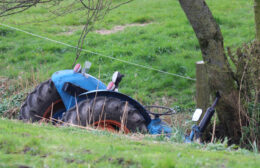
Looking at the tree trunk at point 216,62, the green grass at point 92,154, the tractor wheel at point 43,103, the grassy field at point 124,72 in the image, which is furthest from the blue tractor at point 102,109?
the green grass at point 92,154

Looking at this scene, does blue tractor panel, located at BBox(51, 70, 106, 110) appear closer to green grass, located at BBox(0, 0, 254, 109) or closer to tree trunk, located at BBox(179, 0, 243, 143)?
tree trunk, located at BBox(179, 0, 243, 143)

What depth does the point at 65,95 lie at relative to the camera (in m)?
6.01

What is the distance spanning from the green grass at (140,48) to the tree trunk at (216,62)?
296cm

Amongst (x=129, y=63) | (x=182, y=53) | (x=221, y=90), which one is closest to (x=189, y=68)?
(x=182, y=53)

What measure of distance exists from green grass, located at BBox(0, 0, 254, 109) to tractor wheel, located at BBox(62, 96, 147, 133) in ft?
11.1

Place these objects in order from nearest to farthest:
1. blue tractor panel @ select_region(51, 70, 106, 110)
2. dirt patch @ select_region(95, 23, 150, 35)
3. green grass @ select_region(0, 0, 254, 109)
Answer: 1. blue tractor panel @ select_region(51, 70, 106, 110)
2. green grass @ select_region(0, 0, 254, 109)
3. dirt patch @ select_region(95, 23, 150, 35)

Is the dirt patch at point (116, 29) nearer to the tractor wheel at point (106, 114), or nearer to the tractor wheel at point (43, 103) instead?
the tractor wheel at point (43, 103)

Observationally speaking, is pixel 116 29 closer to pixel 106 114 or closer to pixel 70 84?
pixel 70 84

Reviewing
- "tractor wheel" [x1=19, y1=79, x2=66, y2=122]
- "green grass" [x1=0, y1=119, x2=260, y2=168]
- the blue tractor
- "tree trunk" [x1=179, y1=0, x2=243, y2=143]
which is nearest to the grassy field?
"green grass" [x1=0, y1=119, x2=260, y2=168]

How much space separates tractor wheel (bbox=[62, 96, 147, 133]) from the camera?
17.7 ft

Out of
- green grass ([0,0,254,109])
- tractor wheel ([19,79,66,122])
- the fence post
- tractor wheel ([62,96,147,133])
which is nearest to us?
tractor wheel ([62,96,147,133])

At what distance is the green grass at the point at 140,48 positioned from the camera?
982 cm

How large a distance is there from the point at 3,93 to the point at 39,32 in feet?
19.2

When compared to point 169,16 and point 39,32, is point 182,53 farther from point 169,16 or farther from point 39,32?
point 39,32
